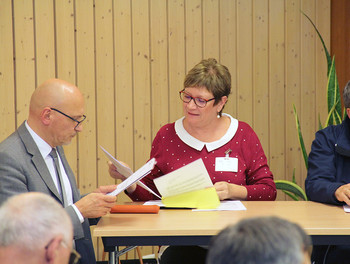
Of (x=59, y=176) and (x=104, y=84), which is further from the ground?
(x=104, y=84)

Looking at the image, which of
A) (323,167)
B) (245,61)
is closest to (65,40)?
(245,61)

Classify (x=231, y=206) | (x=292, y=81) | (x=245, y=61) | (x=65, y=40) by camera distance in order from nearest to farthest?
(x=231, y=206)
(x=65, y=40)
(x=245, y=61)
(x=292, y=81)

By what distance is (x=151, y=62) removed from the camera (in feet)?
16.1

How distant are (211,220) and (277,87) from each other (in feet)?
9.65

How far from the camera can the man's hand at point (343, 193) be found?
9.32 ft

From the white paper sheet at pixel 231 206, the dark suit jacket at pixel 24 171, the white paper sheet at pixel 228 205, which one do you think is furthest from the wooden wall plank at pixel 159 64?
the dark suit jacket at pixel 24 171

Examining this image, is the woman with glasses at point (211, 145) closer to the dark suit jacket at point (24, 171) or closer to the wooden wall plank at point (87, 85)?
the dark suit jacket at point (24, 171)

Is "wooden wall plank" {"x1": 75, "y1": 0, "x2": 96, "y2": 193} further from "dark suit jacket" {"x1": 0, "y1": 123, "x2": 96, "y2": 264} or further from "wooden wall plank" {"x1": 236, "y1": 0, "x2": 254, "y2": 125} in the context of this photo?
"dark suit jacket" {"x1": 0, "y1": 123, "x2": 96, "y2": 264}

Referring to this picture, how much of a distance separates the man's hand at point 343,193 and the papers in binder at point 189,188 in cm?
67

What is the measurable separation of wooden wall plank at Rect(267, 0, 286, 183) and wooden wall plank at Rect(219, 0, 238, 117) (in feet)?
1.25

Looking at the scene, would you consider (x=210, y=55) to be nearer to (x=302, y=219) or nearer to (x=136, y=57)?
(x=136, y=57)

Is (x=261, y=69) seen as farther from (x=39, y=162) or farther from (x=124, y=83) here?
(x=39, y=162)

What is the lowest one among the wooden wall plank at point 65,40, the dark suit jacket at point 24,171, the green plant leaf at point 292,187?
the green plant leaf at point 292,187

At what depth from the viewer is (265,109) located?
5.23 meters
